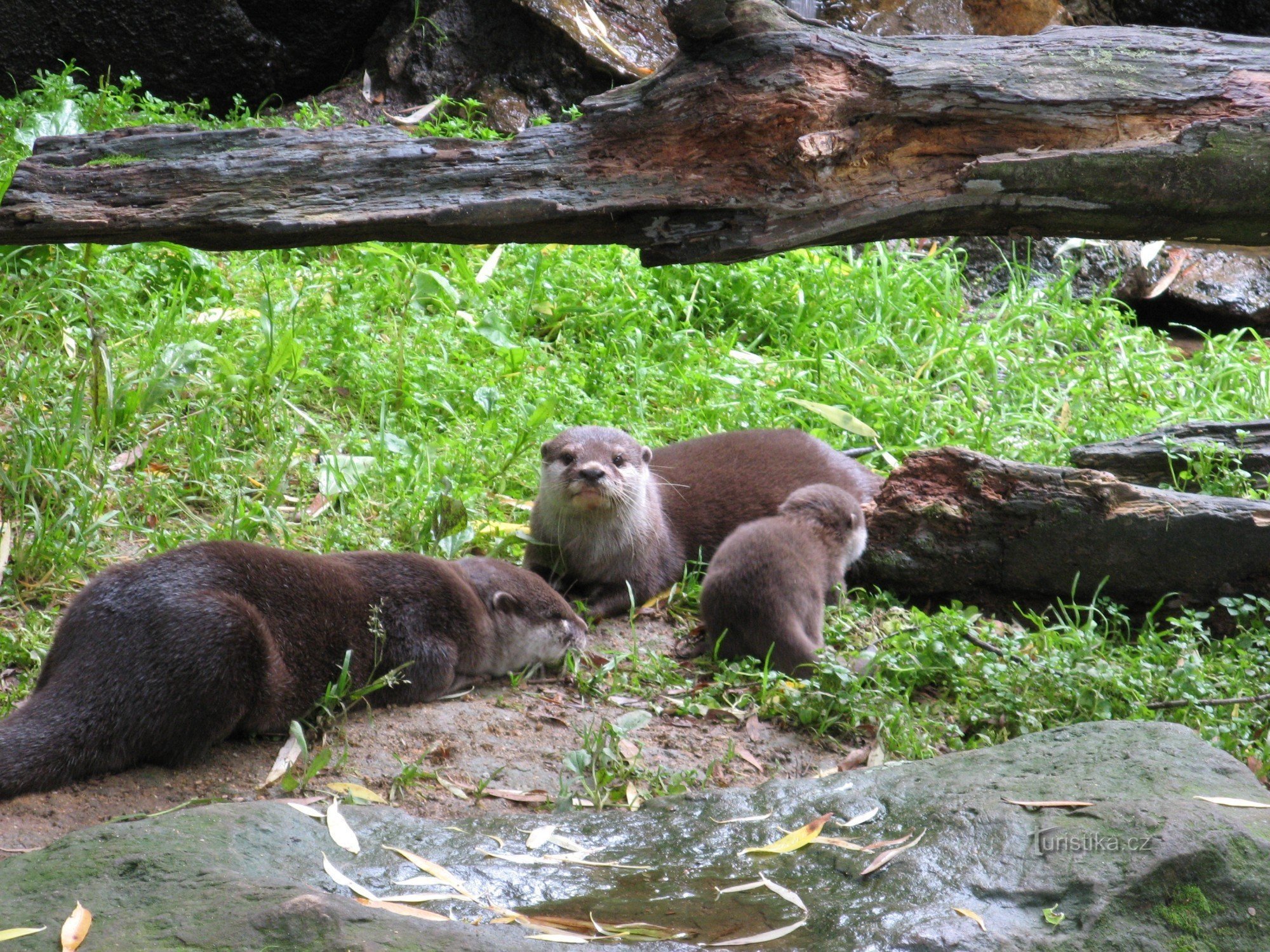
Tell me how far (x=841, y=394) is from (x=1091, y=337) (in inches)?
70.3

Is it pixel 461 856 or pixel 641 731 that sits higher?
pixel 461 856

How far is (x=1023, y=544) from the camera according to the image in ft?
12.8

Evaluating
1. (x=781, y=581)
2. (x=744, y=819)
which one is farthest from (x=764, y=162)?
(x=744, y=819)

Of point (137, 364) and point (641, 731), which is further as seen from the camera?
point (137, 364)

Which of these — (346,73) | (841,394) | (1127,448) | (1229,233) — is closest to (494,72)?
(346,73)

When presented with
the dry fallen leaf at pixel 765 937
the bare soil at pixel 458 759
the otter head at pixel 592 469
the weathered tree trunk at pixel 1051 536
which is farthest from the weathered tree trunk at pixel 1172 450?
the dry fallen leaf at pixel 765 937

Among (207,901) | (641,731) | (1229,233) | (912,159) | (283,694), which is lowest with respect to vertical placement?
(641,731)

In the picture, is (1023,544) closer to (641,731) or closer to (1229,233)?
(1229,233)

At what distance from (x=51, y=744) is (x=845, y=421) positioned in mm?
3408

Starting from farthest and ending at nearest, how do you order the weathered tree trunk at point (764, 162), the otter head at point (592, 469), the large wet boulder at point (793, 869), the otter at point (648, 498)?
the otter at point (648, 498), the otter head at point (592, 469), the weathered tree trunk at point (764, 162), the large wet boulder at point (793, 869)

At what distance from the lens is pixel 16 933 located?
61.5 inches

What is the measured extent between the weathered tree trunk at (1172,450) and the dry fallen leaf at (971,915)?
2.85 meters

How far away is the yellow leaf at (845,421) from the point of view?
5.03 metres

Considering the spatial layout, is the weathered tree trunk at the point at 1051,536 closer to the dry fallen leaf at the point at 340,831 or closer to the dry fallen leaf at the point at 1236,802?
the dry fallen leaf at the point at 1236,802
